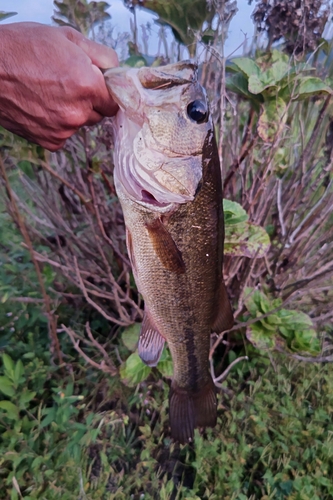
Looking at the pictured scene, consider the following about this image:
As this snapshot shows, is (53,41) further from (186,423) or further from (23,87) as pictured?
(186,423)

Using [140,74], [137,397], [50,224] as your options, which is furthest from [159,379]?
[140,74]

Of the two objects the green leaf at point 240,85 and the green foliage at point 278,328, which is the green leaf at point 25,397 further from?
the green leaf at point 240,85

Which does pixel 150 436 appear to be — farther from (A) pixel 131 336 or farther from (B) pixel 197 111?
(B) pixel 197 111

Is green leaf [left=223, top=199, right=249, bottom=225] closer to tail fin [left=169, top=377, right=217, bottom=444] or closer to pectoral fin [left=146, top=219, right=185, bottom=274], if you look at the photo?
pectoral fin [left=146, top=219, right=185, bottom=274]

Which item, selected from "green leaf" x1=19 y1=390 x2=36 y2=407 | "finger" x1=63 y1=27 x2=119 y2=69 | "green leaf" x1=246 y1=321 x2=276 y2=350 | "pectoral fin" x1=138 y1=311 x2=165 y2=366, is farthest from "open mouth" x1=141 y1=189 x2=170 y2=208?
"green leaf" x1=246 y1=321 x2=276 y2=350

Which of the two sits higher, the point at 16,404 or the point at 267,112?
the point at 267,112

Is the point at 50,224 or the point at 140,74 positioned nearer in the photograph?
the point at 140,74
